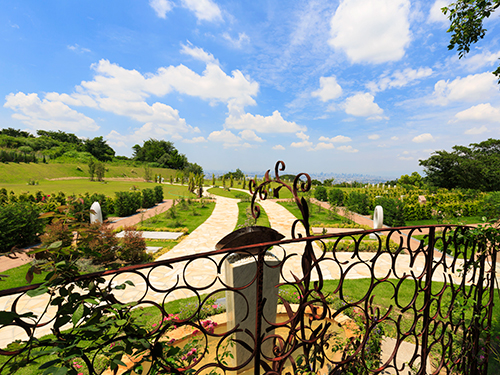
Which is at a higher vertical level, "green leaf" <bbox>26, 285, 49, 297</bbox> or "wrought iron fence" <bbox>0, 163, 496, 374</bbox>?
"green leaf" <bbox>26, 285, 49, 297</bbox>

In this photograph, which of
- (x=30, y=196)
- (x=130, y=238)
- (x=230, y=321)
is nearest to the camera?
(x=230, y=321)

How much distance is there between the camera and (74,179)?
24438 millimetres

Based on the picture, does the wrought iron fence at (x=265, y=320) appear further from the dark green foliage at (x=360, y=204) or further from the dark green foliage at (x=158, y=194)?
the dark green foliage at (x=158, y=194)

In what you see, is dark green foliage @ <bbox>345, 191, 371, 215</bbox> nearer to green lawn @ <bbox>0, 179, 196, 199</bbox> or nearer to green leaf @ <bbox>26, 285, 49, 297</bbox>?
green lawn @ <bbox>0, 179, 196, 199</bbox>

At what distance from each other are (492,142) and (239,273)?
42548mm

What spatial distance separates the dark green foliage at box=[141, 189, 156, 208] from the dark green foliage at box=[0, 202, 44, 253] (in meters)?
6.29

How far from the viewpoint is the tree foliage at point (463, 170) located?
20.5m

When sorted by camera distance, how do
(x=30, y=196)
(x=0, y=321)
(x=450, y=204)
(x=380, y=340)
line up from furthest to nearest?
(x=450, y=204) → (x=30, y=196) → (x=380, y=340) → (x=0, y=321)

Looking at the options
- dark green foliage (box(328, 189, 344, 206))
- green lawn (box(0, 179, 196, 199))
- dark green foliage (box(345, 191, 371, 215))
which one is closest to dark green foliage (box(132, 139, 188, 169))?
green lawn (box(0, 179, 196, 199))

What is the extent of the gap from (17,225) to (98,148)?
131ft

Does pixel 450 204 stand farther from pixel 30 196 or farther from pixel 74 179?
pixel 74 179

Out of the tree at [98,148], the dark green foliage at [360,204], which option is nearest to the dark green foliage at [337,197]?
the dark green foliage at [360,204]

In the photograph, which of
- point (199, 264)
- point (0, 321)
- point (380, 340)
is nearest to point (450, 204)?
point (380, 340)

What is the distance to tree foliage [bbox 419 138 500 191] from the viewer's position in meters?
20.5
